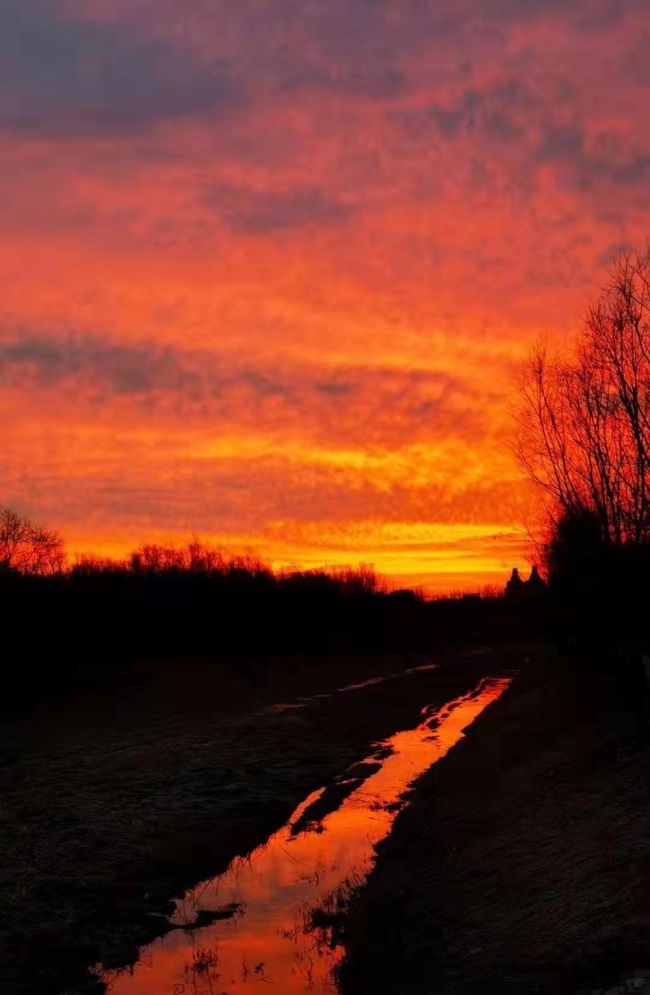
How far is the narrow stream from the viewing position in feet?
38.4

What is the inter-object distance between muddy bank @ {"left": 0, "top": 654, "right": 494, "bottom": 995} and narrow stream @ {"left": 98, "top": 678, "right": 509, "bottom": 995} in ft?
1.72

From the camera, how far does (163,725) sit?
121ft

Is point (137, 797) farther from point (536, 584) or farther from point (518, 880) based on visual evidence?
point (536, 584)

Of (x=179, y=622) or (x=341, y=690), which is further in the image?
(x=179, y=622)

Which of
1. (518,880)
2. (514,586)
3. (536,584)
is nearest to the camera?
(518,880)

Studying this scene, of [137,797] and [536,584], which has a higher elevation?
[536,584]

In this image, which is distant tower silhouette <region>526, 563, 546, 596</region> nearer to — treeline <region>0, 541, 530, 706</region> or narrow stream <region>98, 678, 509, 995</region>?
treeline <region>0, 541, 530, 706</region>

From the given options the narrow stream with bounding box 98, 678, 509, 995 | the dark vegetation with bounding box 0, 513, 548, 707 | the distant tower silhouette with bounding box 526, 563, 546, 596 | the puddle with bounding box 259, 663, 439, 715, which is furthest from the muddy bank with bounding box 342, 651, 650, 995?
the distant tower silhouette with bounding box 526, 563, 546, 596

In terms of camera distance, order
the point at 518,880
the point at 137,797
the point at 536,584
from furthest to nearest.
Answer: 1. the point at 536,584
2. the point at 137,797
3. the point at 518,880

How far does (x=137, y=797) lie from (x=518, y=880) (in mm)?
11848

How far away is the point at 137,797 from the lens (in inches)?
910

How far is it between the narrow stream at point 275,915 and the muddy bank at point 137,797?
0.52 metres

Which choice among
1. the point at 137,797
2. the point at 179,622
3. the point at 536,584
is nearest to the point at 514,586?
the point at 536,584

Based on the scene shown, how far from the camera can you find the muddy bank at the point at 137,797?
13711 mm
